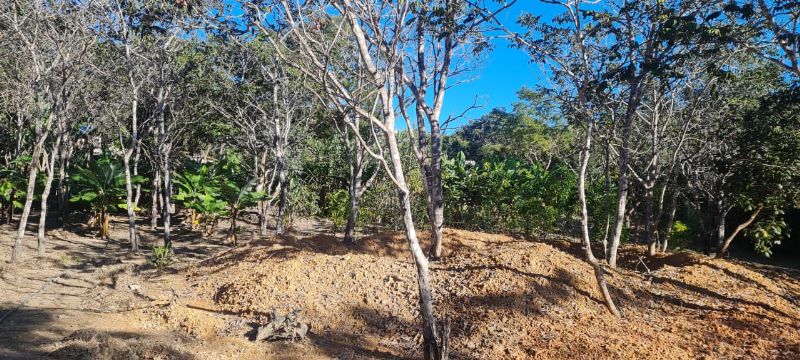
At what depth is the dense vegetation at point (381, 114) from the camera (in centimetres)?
529

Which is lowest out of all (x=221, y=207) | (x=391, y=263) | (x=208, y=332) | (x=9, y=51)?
(x=208, y=332)

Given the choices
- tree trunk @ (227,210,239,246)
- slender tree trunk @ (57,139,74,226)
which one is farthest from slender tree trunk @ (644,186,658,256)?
slender tree trunk @ (57,139,74,226)

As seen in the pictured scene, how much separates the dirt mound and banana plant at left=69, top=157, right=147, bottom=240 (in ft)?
14.2

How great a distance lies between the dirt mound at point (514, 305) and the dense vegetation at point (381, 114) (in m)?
0.73

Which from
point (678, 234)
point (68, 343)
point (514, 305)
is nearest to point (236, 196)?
point (68, 343)

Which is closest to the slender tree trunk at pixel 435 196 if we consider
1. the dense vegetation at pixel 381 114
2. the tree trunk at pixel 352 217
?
the dense vegetation at pixel 381 114

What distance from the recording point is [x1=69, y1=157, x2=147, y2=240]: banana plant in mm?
10359

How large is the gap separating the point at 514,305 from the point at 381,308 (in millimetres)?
1636

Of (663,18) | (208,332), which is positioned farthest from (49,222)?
(663,18)

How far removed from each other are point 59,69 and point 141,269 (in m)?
3.93

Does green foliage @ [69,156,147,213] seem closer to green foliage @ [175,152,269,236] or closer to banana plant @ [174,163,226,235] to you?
banana plant @ [174,163,226,235]

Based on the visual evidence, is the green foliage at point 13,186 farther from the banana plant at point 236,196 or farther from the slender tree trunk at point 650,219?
the slender tree trunk at point 650,219

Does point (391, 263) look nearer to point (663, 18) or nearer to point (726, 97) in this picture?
point (663, 18)

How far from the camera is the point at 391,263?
22.4ft
